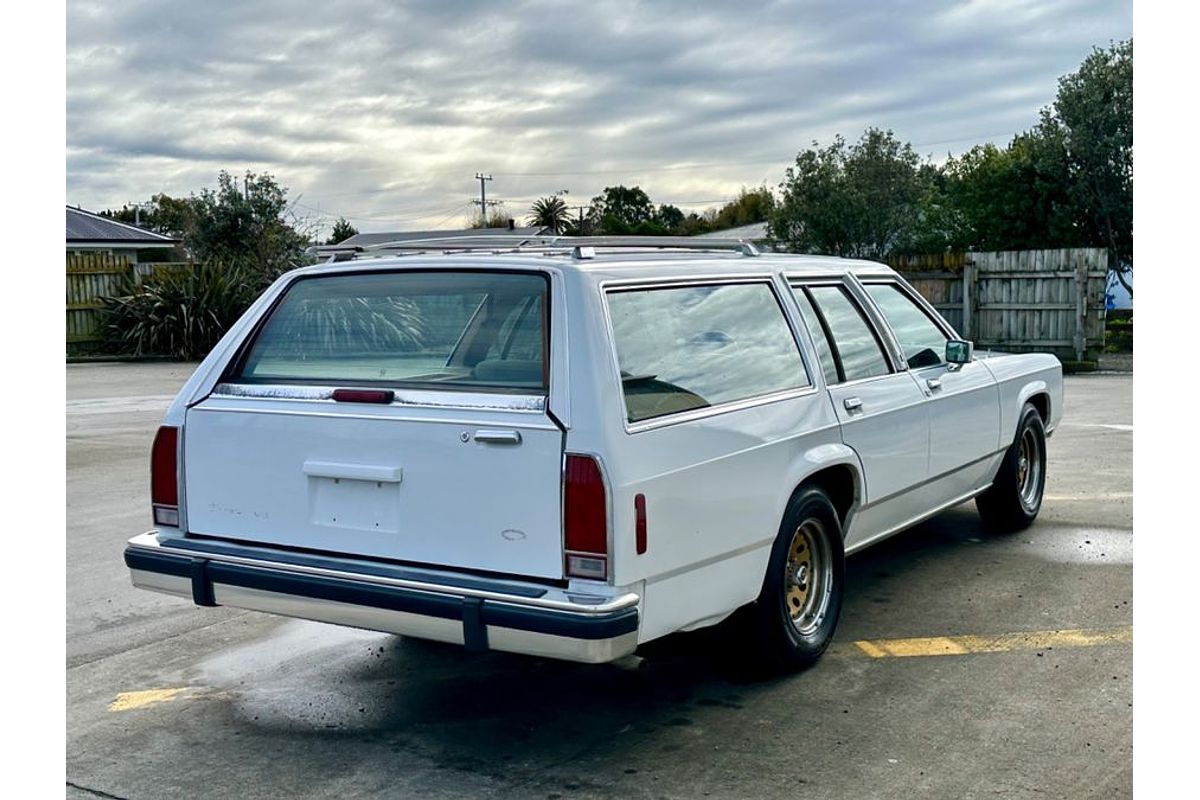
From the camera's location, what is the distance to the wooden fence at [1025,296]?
20812 millimetres

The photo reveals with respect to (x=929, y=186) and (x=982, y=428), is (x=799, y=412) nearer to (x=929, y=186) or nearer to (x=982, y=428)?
(x=982, y=428)

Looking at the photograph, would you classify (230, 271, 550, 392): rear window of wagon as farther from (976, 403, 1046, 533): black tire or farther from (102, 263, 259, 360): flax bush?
(102, 263, 259, 360): flax bush

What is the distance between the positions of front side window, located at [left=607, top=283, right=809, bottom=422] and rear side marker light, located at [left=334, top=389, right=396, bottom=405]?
0.86 m

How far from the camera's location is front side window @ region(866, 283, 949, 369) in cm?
649

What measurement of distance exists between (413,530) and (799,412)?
174 centimetres

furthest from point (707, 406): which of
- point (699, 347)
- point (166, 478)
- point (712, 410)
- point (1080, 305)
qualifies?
point (1080, 305)

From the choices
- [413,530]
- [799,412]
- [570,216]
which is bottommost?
[413,530]

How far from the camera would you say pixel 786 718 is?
15.5 ft

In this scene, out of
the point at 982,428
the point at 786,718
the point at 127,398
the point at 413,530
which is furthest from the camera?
the point at 127,398

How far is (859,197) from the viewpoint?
27.5 m

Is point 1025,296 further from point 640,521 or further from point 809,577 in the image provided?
point 640,521

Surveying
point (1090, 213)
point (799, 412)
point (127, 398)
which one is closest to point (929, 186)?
point (1090, 213)

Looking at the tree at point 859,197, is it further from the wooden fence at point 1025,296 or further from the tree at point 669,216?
the tree at point 669,216

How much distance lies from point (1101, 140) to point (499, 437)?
2491cm
